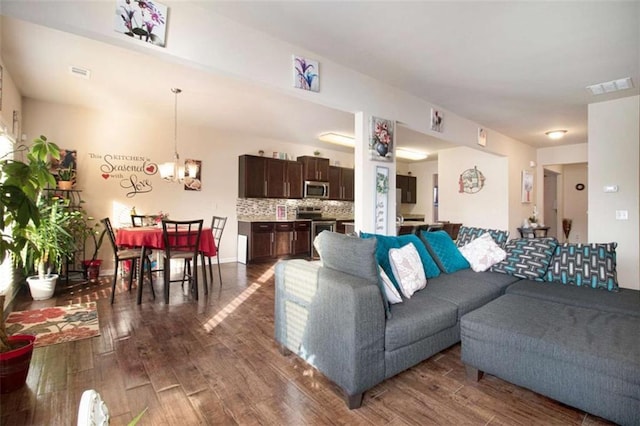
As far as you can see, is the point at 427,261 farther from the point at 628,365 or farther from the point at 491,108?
the point at 491,108

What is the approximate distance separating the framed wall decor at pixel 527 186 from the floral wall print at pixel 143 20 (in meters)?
7.39

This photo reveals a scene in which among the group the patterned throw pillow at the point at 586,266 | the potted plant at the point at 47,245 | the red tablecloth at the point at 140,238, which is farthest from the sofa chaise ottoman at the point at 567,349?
the potted plant at the point at 47,245

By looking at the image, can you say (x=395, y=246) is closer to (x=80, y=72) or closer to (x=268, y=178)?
A: (x=80, y=72)

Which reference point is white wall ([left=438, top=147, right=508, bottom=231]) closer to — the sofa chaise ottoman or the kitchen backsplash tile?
the kitchen backsplash tile

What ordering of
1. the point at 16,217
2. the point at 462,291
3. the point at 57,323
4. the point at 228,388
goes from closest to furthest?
the point at 16,217
the point at 228,388
the point at 462,291
the point at 57,323

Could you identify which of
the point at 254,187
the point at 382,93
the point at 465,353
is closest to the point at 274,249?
the point at 254,187

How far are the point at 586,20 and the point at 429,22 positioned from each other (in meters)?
1.25

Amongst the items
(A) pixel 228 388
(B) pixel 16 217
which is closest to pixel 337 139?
(A) pixel 228 388

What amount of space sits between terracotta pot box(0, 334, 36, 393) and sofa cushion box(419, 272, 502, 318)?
2644 millimetres

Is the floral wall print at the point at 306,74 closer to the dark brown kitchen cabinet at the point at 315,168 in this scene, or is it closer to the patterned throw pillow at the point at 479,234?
the patterned throw pillow at the point at 479,234

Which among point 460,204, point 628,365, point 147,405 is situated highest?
point 460,204

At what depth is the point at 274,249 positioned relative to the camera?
6.36 meters

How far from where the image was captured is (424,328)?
1.99m

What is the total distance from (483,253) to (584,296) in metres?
0.96
